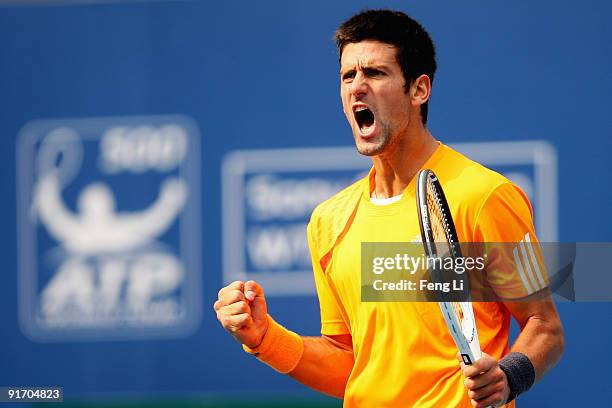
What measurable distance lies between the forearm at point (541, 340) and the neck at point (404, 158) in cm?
48

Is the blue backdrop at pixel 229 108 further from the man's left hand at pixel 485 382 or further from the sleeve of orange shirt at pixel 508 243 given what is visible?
the man's left hand at pixel 485 382

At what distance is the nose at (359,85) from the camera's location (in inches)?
116

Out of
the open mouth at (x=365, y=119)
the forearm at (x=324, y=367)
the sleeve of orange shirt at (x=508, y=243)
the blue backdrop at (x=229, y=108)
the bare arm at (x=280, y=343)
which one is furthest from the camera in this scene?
the blue backdrop at (x=229, y=108)

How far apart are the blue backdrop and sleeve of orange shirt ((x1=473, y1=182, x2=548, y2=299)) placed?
1938mm

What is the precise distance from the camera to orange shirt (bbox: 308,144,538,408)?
2762mm

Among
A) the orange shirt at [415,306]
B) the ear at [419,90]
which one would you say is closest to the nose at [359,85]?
Answer: the ear at [419,90]

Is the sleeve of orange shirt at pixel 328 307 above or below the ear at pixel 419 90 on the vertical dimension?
below

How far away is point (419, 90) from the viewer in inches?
119

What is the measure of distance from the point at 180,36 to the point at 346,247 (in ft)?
7.17

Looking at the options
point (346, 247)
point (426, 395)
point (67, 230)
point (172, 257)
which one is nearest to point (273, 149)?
point (172, 257)

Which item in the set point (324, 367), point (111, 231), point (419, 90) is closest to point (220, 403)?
→ point (111, 231)

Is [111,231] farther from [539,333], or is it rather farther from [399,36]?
[539,333]

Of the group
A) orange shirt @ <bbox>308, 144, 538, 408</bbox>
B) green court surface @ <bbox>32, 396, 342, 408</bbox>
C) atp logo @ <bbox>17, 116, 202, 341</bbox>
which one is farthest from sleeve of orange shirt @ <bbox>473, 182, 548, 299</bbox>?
atp logo @ <bbox>17, 116, 202, 341</bbox>

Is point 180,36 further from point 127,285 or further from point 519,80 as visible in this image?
point 519,80
